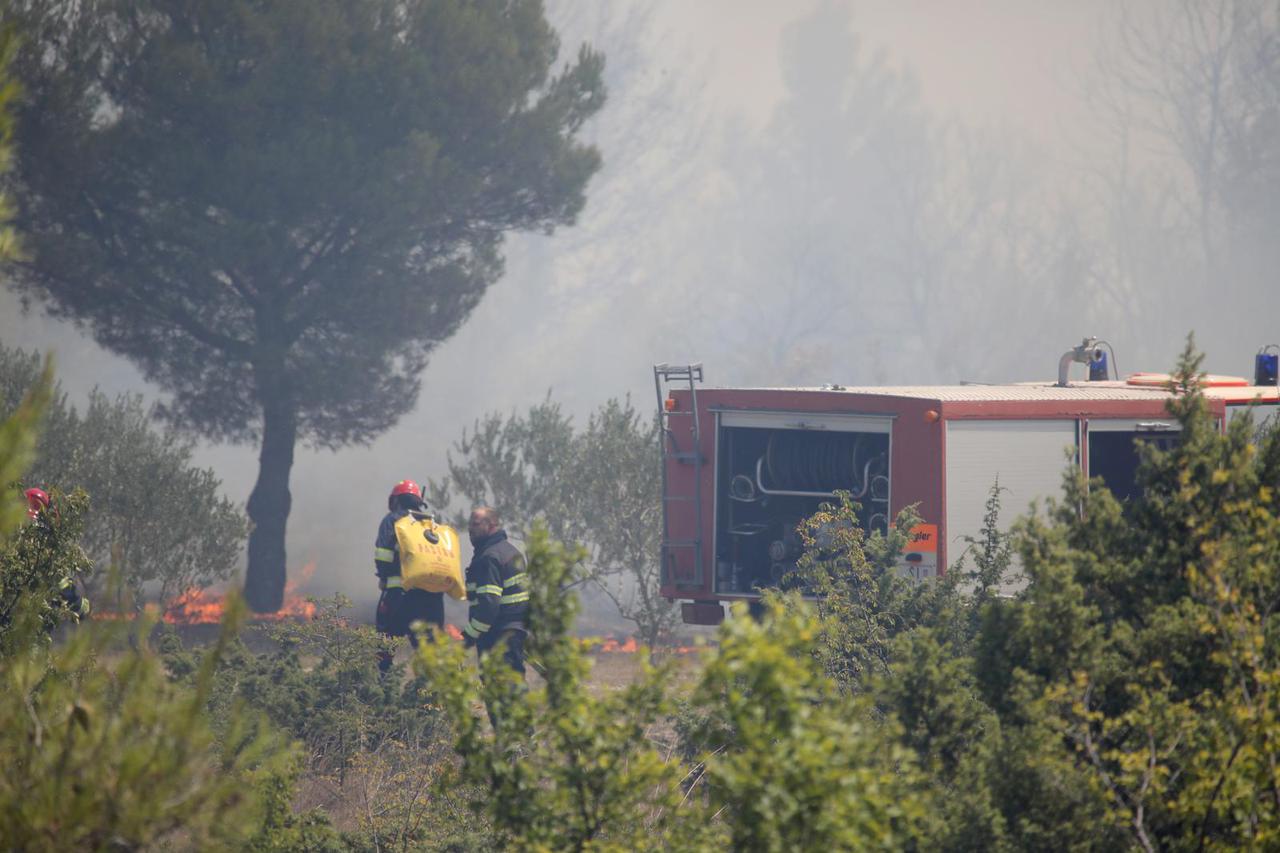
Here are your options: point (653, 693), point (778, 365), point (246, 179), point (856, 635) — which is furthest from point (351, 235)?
point (778, 365)

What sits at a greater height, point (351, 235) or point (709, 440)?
point (351, 235)

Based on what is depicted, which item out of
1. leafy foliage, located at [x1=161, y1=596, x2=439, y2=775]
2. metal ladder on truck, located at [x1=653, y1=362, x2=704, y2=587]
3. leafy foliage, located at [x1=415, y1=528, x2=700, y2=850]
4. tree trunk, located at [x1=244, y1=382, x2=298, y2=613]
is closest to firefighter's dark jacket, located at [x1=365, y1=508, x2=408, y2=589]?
leafy foliage, located at [x1=161, y1=596, x2=439, y2=775]

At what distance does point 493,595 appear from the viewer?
952 cm

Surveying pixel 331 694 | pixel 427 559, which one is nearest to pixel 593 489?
pixel 427 559

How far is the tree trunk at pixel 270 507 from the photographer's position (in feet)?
63.9

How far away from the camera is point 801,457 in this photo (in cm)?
1079

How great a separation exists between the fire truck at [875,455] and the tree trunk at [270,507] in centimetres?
991

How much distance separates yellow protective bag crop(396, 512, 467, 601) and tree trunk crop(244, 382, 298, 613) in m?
10.0

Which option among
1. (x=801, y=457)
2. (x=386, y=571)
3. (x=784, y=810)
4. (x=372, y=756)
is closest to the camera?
(x=784, y=810)

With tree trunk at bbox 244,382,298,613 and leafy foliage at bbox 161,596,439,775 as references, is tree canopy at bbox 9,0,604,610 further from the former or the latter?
leafy foliage at bbox 161,596,439,775

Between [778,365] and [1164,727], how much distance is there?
160 ft

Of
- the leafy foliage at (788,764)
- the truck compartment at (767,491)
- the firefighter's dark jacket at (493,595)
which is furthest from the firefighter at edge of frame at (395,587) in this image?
the leafy foliage at (788,764)

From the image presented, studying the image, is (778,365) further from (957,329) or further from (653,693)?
(653,693)

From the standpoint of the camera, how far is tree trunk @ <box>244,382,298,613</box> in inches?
766
